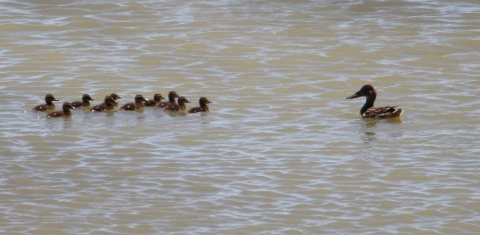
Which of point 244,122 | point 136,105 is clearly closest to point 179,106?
point 136,105

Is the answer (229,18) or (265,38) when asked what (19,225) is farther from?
(229,18)

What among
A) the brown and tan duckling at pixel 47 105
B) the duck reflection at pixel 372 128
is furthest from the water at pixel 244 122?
the brown and tan duckling at pixel 47 105

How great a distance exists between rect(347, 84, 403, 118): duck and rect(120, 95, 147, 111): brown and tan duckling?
2347 millimetres

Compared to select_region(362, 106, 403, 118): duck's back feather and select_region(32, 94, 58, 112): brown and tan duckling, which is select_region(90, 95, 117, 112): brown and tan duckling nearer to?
select_region(32, 94, 58, 112): brown and tan duckling

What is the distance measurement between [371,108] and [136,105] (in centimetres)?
257

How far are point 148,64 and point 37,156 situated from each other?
166 inches

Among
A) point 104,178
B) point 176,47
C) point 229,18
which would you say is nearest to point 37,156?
point 104,178

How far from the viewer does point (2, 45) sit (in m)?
15.2

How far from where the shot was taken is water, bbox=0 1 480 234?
849 centimetres

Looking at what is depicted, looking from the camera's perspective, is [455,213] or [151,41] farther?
[151,41]

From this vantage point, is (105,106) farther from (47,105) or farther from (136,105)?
(47,105)

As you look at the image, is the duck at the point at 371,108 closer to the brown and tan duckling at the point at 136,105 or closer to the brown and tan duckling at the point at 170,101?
the brown and tan duckling at the point at 170,101

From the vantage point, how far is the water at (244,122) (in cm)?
849

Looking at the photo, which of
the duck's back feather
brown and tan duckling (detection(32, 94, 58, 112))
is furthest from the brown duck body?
the duck's back feather
